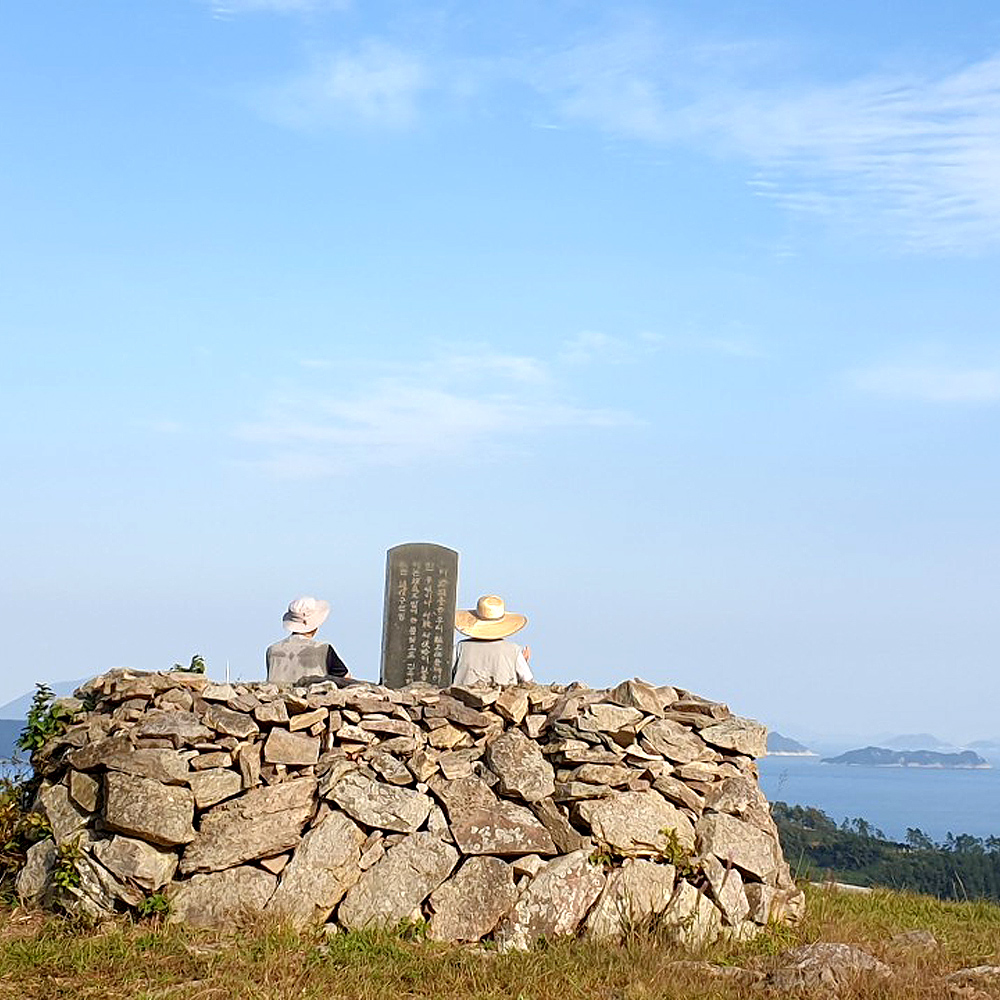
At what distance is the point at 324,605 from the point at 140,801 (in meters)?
2.90

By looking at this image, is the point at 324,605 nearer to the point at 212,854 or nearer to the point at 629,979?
the point at 212,854

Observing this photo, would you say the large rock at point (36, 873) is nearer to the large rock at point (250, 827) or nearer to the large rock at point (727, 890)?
the large rock at point (250, 827)

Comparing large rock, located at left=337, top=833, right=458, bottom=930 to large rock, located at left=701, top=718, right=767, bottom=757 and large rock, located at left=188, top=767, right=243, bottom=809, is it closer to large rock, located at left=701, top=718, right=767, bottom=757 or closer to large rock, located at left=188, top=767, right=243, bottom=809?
large rock, located at left=188, top=767, right=243, bottom=809

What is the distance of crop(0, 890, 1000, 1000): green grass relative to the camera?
23.9 ft

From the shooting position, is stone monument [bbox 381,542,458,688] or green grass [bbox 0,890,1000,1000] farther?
stone monument [bbox 381,542,458,688]

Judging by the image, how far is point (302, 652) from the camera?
10.8m

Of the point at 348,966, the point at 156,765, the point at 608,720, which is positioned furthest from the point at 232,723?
the point at 608,720

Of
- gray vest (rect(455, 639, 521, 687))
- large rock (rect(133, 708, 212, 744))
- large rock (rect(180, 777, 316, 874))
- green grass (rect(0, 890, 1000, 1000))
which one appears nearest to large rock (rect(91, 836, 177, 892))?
large rock (rect(180, 777, 316, 874))

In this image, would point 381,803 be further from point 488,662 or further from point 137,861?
point 488,662

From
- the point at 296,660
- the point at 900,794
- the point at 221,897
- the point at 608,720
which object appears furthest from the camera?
the point at 900,794

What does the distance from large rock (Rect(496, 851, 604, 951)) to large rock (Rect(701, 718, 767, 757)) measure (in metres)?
1.54

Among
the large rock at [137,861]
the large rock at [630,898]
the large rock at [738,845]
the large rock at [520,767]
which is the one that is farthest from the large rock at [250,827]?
the large rock at [738,845]

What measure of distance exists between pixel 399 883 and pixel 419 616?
9.33 ft

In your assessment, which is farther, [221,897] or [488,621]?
[488,621]
